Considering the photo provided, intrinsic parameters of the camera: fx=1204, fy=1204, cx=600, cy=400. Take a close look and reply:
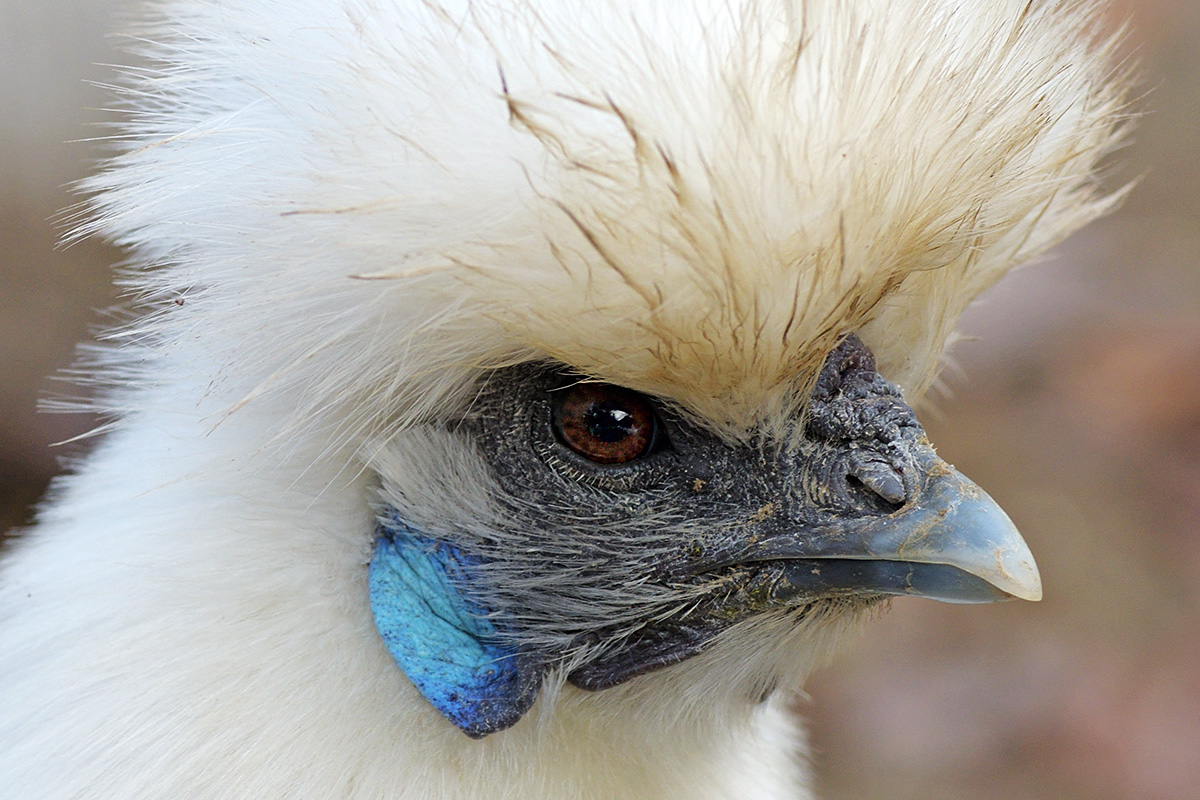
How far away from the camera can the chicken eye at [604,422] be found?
5.39ft

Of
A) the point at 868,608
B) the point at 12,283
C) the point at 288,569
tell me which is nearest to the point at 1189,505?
the point at 868,608

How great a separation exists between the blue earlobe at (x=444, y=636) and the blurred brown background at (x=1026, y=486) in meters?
3.02

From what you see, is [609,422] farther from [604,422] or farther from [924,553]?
[924,553]

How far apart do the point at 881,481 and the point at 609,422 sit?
37cm

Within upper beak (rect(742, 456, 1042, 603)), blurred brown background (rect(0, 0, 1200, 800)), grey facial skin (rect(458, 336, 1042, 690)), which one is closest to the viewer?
upper beak (rect(742, 456, 1042, 603))

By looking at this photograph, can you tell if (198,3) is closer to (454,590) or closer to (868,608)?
(454,590)

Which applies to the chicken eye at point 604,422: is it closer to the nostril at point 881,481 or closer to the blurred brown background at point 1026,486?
the nostril at point 881,481

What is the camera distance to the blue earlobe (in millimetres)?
1672

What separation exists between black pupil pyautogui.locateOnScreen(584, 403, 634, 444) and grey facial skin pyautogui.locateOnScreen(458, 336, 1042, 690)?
0.16 ft

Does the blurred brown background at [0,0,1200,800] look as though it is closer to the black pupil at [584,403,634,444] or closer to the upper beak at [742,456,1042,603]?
the upper beak at [742,456,1042,603]

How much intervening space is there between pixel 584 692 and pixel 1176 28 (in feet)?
21.9

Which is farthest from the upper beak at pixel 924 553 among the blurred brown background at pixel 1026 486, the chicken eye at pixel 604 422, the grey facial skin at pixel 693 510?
the blurred brown background at pixel 1026 486

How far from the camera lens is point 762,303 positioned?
59.2 inches

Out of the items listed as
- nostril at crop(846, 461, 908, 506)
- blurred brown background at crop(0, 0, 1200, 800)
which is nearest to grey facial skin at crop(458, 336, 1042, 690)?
nostril at crop(846, 461, 908, 506)
